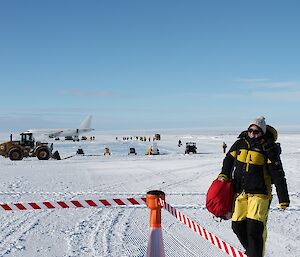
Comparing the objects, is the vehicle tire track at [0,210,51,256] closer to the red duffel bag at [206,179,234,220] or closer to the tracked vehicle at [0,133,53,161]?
the red duffel bag at [206,179,234,220]

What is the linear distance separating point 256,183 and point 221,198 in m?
0.42

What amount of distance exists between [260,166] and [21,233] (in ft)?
14.3

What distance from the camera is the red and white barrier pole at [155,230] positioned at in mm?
4504

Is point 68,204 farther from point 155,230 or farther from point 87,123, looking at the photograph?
point 87,123

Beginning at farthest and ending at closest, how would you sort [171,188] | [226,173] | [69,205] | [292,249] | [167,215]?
[171,188], [167,215], [292,249], [69,205], [226,173]

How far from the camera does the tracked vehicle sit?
90.0ft

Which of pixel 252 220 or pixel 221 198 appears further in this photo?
pixel 221 198

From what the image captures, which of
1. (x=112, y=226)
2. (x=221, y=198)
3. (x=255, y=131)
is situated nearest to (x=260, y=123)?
(x=255, y=131)

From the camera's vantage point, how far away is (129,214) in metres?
8.44

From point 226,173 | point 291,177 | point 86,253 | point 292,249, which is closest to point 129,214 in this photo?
point 86,253

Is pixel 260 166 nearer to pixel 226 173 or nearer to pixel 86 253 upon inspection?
pixel 226 173

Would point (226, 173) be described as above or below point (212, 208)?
above

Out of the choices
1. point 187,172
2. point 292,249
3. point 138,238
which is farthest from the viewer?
point 187,172

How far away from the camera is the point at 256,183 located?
4414mm
